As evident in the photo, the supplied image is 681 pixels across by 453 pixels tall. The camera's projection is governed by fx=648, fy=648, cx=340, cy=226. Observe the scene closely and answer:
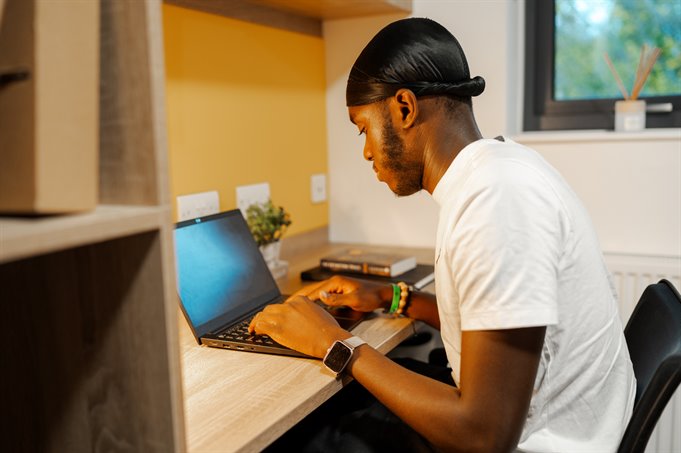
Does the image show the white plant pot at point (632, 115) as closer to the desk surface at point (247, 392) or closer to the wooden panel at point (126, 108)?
the desk surface at point (247, 392)

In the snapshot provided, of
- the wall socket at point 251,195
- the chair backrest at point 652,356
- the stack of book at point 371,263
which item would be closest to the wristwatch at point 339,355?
the chair backrest at point 652,356

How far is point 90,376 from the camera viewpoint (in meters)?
0.73

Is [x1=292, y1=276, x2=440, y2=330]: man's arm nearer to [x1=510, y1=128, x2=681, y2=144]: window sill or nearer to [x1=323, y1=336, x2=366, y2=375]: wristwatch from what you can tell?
[x1=323, y1=336, x2=366, y2=375]: wristwatch

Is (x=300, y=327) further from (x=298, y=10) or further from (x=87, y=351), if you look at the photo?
(x=298, y=10)

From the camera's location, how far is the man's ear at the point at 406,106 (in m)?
1.09

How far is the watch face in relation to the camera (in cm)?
103

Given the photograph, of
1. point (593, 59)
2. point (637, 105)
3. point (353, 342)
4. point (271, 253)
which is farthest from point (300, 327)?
point (593, 59)

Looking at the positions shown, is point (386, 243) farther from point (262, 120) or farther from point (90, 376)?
point (90, 376)

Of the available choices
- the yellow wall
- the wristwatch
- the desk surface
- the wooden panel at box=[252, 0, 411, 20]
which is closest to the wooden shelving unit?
the desk surface

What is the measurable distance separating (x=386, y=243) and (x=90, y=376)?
4.85 feet

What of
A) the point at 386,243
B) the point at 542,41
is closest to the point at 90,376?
the point at 386,243

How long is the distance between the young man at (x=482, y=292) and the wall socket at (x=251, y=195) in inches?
25.1

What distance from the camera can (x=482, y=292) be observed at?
893 millimetres

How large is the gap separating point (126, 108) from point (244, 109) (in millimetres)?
1173
